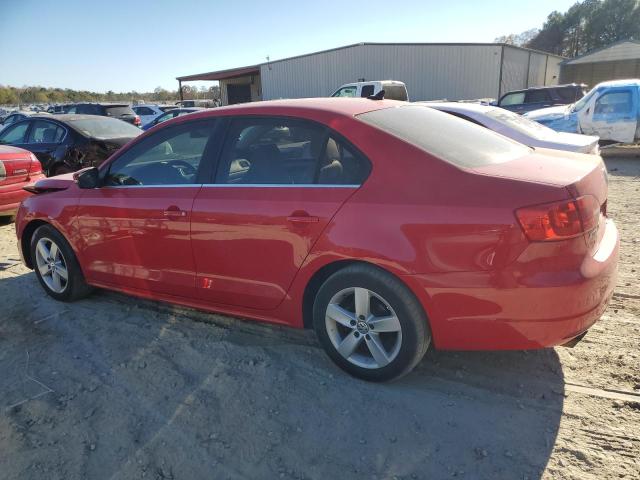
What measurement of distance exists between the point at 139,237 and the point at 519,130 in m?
5.27

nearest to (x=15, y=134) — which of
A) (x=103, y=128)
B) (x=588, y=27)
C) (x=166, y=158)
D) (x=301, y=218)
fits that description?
(x=103, y=128)

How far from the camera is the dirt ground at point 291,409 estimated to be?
2.31 m

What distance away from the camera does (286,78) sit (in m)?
31.4

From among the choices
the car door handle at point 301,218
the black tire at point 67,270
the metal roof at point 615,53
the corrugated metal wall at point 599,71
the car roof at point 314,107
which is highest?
the metal roof at point 615,53

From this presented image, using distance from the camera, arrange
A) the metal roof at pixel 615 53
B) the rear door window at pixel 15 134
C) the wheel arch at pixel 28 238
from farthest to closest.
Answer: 1. the metal roof at pixel 615 53
2. the rear door window at pixel 15 134
3. the wheel arch at pixel 28 238

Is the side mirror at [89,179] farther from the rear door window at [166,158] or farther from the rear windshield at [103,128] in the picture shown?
the rear windshield at [103,128]

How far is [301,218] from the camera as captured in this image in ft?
9.32

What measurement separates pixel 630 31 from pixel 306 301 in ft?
215

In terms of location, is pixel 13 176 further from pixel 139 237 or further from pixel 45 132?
pixel 139 237

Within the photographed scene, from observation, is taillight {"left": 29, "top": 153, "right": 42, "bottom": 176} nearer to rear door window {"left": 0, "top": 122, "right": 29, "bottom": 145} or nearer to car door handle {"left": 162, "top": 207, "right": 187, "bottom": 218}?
rear door window {"left": 0, "top": 122, "right": 29, "bottom": 145}

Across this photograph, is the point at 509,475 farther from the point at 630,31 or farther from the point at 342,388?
the point at 630,31

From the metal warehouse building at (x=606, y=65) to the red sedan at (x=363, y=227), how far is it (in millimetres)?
36968

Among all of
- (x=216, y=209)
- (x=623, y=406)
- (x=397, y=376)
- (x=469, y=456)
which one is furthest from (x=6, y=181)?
(x=623, y=406)

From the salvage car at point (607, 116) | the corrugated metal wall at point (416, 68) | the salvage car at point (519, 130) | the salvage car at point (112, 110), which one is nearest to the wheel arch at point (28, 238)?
the salvage car at point (519, 130)
